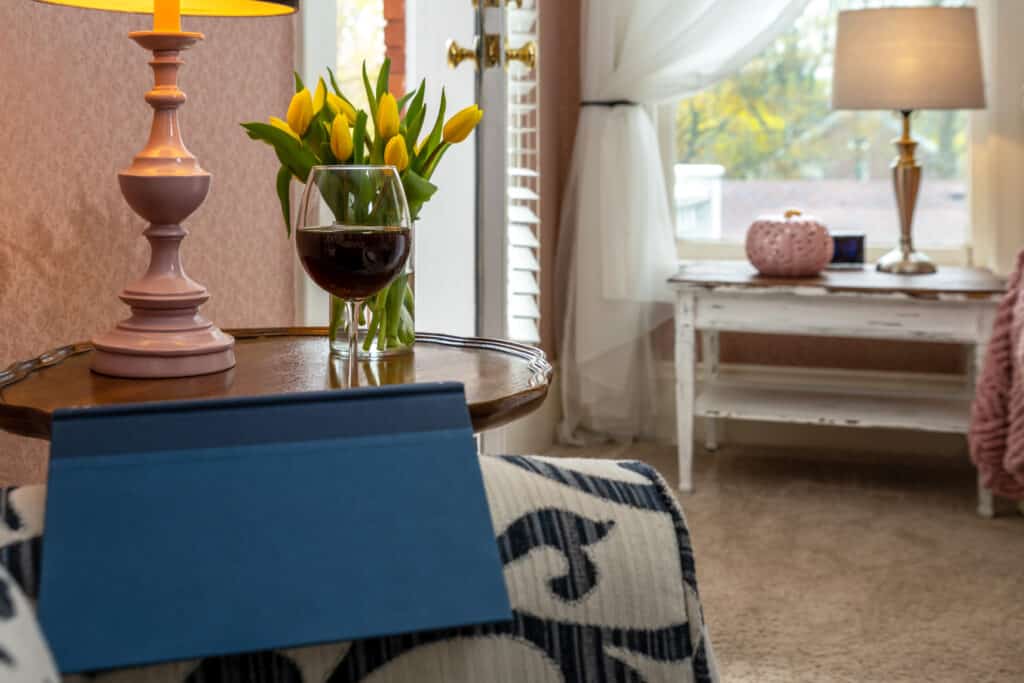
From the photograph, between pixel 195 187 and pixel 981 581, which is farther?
pixel 981 581

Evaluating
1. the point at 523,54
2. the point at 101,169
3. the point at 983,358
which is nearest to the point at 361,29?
the point at 523,54

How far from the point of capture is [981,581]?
244 centimetres

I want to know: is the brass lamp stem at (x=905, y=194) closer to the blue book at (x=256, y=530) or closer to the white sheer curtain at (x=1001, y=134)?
the white sheer curtain at (x=1001, y=134)

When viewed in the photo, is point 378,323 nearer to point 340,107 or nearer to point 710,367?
point 340,107

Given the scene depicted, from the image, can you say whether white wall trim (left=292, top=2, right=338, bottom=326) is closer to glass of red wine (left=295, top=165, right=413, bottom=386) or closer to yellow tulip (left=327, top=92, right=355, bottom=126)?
yellow tulip (left=327, top=92, right=355, bottom=126)

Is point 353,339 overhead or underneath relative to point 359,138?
underneath

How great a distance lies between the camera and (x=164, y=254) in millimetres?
1291

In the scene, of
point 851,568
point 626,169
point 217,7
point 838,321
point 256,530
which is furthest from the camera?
point 626,169

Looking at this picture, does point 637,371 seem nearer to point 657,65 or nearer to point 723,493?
point 723,493

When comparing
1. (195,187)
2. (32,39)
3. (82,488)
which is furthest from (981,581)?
(82,488)

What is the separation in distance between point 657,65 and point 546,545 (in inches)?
108

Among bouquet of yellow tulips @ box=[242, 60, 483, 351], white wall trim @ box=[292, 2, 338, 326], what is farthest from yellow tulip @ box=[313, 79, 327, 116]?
white wall trim @ box=[292, 2, 338, 326]

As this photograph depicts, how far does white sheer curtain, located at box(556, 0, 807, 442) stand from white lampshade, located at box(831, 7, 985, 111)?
353 millimetres

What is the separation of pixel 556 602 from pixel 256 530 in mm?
177
